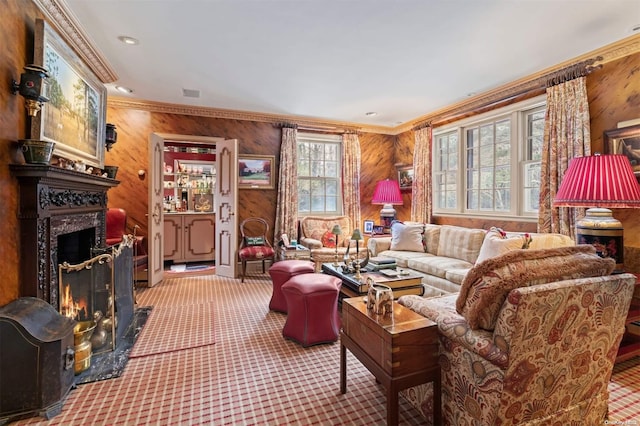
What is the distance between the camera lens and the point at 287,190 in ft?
17.6

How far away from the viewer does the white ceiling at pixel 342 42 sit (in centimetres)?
239

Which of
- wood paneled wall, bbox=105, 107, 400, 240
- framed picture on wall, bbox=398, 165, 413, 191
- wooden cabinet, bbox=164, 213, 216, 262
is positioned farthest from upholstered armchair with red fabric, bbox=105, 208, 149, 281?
framed picture on wall, bbox=398, 165, 413, 191

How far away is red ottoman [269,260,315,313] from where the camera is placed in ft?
10.8

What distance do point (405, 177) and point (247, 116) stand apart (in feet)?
10.2

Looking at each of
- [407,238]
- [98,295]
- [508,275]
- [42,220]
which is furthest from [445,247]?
[42,220]

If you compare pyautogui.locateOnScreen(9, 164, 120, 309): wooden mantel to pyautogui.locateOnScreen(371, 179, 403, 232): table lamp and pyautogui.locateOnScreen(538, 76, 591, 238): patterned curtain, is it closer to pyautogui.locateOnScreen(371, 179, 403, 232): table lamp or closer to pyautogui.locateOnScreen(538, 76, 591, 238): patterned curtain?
pyautogui.locateOnScreen(371, 179, 403, 232): table lamp

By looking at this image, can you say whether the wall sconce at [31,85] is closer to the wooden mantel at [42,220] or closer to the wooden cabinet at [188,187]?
the wooden mantel at [42,220]

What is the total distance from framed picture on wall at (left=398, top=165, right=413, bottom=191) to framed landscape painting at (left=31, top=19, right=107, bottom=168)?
4690 millimetres

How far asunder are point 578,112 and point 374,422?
3.52 metres

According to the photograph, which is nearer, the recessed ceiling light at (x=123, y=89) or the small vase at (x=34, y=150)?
the small vase at (x=34, y=150)

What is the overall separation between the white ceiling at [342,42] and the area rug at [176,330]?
109 inches

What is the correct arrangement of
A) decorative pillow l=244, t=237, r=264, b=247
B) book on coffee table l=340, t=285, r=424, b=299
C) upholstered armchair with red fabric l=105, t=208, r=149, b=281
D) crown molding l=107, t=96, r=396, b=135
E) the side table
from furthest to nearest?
decorative pillow l=244, t=237, r=264, b=247 → the side table → crown molding l=107, t=96, r=396, b=135 → upholstered armchair with red fabric l=105, t=208, r=149, b=281 → book on coffee table l=340, t=285, r=424, b=299

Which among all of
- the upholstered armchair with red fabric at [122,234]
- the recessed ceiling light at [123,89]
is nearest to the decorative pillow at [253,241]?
the upholstered armchair with red fabric at [122,234]

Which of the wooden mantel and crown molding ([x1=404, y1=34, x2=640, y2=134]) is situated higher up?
crown molding ([x1=404, y1=34, x2=640, y2=134])
